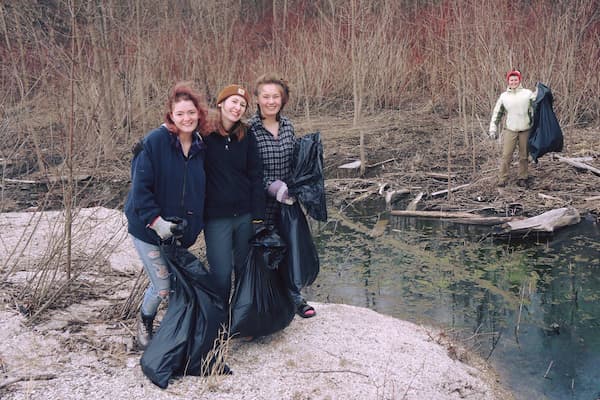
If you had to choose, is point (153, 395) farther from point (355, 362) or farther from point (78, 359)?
point (355, 362)

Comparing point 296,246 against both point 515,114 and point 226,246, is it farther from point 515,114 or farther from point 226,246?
point 515,114

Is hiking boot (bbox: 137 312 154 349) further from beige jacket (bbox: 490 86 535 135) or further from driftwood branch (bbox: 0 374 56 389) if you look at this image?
beige jacket (bbox: 490 86 535 135)

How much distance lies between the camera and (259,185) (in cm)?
349

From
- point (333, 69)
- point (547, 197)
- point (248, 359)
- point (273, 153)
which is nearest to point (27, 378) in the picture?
point (248, 359)

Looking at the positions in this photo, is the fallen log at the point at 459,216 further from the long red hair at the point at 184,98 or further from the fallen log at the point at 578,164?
the long red hair at the point at 184,98

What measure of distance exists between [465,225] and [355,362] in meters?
4.40

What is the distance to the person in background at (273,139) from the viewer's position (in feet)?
11.6

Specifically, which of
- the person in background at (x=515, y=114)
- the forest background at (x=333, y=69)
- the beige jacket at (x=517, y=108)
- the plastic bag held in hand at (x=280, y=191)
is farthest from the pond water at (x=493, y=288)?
the plastic bag held in hand at (x=280, y=191)

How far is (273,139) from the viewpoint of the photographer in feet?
12.0

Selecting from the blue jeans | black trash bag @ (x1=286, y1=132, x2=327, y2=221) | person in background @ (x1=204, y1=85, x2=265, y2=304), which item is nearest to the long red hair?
person in background @ (x1=204, y1=85, x2=265, y2=304)

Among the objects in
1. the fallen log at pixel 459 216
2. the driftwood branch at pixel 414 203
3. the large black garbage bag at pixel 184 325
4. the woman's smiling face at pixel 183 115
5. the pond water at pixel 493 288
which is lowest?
the pond water at pixel 493 288

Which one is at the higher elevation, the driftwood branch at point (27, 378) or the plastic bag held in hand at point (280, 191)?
the plastic bag held in hand at point (280, 191)

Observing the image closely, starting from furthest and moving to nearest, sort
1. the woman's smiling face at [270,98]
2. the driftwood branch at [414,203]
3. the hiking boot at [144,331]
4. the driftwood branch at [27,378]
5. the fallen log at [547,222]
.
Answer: the driftwood branch at [414,203], the fallen log at [547,222], the woman's smiling face at [270,98], the hiking boot at [144,331], the driftwood branch at [27,378]

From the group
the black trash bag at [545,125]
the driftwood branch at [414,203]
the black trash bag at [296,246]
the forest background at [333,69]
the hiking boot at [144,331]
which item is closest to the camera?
the hiking boot at [144,331]
